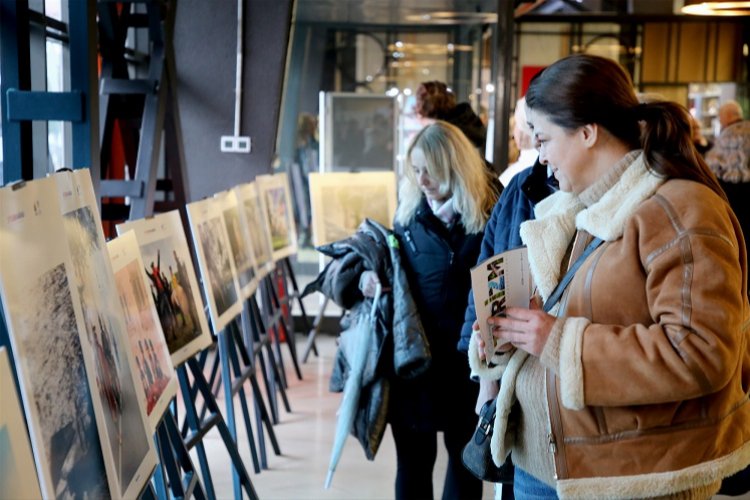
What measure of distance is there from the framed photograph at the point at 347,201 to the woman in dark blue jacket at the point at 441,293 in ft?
10.2

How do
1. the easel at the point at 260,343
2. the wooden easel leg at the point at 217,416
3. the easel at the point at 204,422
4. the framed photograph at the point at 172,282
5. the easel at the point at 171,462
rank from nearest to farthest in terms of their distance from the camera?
the easel at the point at 171,462 < the framed photograph at the point at 172,282 < the easel at the point at 204,422 < the wooden easel leg at the point at 217,416 < the easel at the point at 260,343

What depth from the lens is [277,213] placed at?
21.6 ft

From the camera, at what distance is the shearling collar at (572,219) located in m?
2.02

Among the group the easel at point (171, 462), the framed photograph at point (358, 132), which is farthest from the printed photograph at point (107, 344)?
the framed photograph at point (358, 132)

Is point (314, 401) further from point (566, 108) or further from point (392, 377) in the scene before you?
point (566, 108)

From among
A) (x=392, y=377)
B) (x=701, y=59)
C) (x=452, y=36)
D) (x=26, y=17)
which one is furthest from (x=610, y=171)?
(x=701, y=59)

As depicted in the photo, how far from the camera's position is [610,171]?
6.88 ft

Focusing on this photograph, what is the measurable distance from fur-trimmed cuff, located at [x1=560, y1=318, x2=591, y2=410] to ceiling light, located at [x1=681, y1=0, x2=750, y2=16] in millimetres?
3759

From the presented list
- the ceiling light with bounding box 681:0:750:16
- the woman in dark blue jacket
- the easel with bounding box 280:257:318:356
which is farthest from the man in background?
the easel with bounding box 280:257:318:356

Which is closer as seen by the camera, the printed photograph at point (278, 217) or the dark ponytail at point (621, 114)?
the dark ponytail at point (621, 114)

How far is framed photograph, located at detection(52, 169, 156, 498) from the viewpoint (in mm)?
1925

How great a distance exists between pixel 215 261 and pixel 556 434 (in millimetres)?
2383

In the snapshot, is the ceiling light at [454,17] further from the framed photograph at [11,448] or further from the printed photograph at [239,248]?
the framed photograph at [11,448]

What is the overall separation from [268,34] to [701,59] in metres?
10.5
